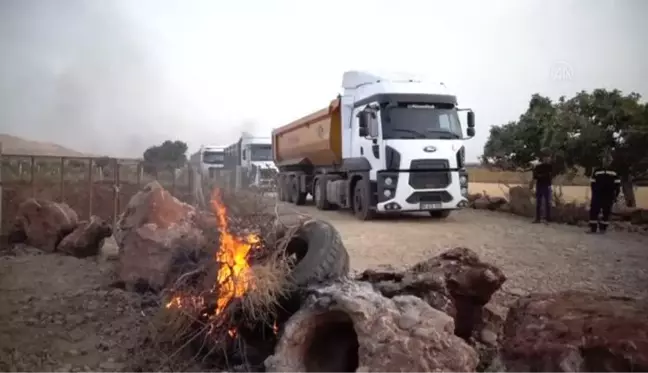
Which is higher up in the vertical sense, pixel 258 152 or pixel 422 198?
pixel 258 152

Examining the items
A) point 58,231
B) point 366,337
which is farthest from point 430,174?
point 58,231

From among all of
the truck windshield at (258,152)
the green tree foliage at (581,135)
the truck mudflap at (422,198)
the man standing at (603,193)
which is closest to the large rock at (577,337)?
the green tree foliage at (581,135)

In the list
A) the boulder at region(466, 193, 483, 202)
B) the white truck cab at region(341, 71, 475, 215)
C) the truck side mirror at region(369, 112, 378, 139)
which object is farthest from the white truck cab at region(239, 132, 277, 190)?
the boulder at region(466, 193, 483, 202)

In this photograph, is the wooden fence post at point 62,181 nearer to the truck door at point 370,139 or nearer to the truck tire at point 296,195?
the truck tire at point 296,195

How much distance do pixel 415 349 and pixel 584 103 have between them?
7.02 feet

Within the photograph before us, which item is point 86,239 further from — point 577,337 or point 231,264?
point 577,337

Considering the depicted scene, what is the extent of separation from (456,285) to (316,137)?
8.35 feet

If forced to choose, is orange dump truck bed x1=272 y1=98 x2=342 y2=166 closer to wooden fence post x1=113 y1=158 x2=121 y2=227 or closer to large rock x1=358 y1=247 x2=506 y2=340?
wooden fence post x1=113 y1=158 x2=121 y2=227

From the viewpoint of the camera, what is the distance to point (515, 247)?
3809 millimetres

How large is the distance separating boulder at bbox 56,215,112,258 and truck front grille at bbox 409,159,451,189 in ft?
8.53

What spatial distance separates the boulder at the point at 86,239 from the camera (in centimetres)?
465

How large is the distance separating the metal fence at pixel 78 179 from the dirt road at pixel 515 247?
3.30 ft

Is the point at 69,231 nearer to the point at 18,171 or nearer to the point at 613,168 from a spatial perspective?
the point at 18,171

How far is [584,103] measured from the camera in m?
3.43
